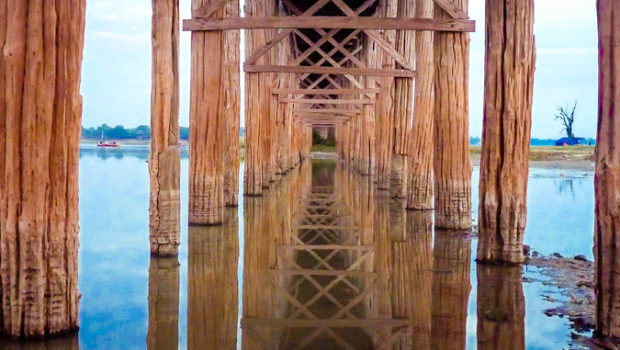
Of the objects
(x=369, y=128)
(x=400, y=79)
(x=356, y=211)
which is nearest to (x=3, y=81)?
(x=356, y=211)

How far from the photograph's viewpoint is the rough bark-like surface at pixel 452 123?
7684 millimetres

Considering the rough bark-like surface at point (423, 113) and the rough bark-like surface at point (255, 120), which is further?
the rough bark-like surface at point (255, 120)

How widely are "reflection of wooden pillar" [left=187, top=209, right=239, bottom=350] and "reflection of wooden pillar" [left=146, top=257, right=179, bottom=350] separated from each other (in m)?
0.10

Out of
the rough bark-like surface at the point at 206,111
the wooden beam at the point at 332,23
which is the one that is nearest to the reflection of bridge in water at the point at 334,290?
the rough bark-like surface at the point at 206,111

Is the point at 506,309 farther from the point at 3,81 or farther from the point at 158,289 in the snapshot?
the point at 3,81

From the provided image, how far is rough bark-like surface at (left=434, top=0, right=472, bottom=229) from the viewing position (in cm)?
768

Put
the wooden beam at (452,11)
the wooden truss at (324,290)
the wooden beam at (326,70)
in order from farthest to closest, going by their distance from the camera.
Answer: the wooden beam at (326,70)
the wooden beam at (452,11)
the wooden truss at (324,290)

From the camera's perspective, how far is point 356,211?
1059 cm

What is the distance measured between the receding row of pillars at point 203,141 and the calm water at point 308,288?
1.08 feet

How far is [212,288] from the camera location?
4.93 metres

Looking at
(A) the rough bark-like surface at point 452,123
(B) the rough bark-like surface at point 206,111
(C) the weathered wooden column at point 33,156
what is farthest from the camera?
(B) the rough bark-like surface at point 206,111

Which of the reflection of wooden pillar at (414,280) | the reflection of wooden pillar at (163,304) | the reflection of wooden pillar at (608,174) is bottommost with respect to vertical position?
the reflection of wooden pillar at (163,304)

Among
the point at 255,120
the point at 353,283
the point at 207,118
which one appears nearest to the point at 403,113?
the point at 255,120

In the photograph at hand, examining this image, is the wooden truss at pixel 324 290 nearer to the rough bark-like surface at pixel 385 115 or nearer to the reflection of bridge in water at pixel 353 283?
the reflection of bridge in water at pixel 353 283
